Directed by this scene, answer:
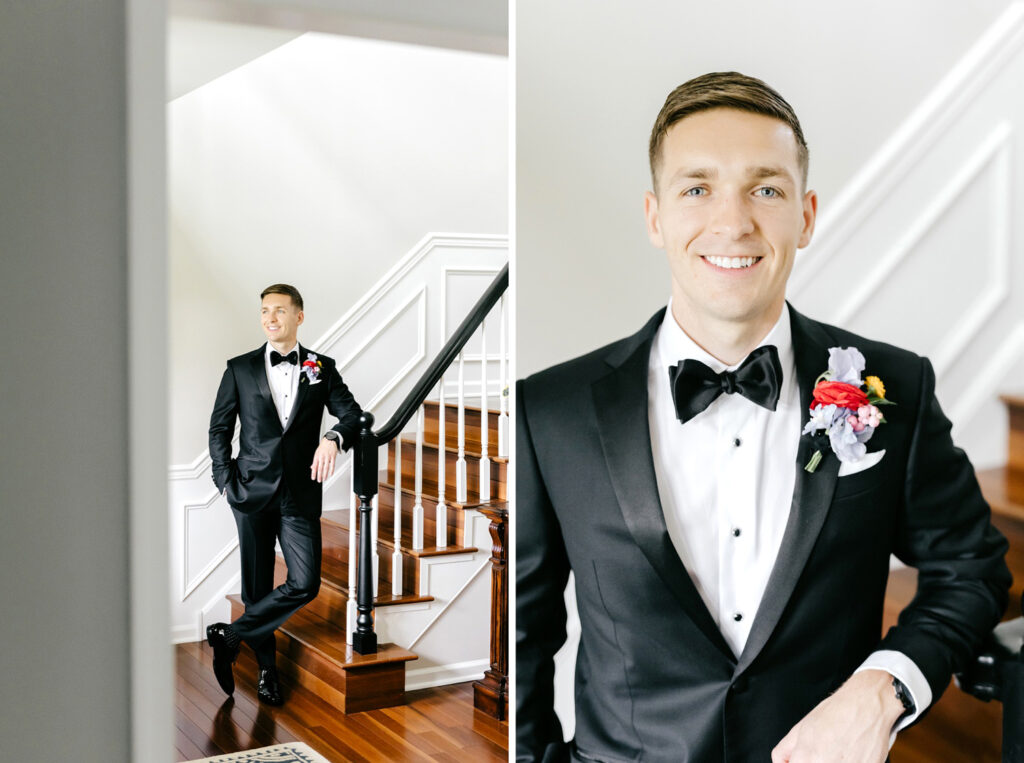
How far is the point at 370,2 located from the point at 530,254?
0.61m

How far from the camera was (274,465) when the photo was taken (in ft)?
15.4

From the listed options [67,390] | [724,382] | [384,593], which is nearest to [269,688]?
[384,593]

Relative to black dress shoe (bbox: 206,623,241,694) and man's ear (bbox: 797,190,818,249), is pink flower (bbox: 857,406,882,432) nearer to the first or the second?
man's ear (bbox: 797,190,818,249)

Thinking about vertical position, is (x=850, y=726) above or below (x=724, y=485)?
below

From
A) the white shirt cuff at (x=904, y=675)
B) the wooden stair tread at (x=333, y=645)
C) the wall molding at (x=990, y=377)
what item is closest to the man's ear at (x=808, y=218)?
the wall molding at (x=990, y=377)

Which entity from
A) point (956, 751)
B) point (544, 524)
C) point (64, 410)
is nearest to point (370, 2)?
point (544, 524)

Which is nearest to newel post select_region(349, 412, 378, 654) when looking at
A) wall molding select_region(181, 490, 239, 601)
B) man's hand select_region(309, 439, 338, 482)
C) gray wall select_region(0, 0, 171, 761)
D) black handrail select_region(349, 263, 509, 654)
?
black handrail select_region(349, 263, 509, 654)

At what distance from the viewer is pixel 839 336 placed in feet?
7.45

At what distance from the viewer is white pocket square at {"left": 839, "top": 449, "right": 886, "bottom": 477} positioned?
6.96ft

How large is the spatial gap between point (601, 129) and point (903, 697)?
1.33m

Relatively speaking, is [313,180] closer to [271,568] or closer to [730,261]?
[271,568]

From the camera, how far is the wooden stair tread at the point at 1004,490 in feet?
7.91

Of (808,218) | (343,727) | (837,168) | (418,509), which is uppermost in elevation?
(837,168)

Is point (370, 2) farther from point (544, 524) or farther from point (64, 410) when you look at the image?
point (64, 410)
